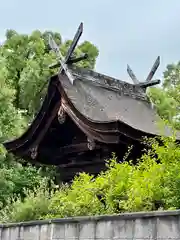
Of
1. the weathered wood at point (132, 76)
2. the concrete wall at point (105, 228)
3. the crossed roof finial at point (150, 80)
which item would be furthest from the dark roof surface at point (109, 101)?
the concrete wall at point (105, 228)

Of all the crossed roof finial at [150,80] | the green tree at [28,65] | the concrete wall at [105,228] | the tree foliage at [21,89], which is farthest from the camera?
the green tree at [28,65]

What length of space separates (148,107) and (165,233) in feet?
21.7

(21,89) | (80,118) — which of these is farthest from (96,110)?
(21,89)

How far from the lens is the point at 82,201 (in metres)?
6.25

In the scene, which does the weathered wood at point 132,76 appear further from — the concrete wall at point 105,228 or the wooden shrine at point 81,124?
the concrete wall at point 105,228

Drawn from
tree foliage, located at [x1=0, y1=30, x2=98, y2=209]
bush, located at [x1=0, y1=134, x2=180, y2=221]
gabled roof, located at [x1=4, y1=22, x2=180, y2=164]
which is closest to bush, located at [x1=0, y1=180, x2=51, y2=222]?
bush, located at [x1=0, y1=134, x2=180, y2=221]

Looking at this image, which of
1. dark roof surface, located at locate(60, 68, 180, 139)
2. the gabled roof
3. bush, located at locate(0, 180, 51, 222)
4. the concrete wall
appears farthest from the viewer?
dark roof surface, located at locate(60, 68, 180, 139)

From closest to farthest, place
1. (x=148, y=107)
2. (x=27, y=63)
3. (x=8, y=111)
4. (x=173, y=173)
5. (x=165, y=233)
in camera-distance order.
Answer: (x=165, y=233) → (x=173, y=173) → (x=148, y=107) → (x=8, y=111) → (x=27, y=63)

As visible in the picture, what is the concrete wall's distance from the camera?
452 cm

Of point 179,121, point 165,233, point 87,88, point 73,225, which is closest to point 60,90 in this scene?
point 87,88

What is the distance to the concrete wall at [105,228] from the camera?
14.8 ft

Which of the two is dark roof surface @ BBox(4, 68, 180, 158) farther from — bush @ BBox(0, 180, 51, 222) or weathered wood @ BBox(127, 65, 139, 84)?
bush @ BBox(0, 180, 51, 222)

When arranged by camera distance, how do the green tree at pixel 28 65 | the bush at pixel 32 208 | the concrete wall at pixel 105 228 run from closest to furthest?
1. the concrete wall at pixel 105 228
2. the bush at pixel 32 208
3. the green tree at pixel 28 65

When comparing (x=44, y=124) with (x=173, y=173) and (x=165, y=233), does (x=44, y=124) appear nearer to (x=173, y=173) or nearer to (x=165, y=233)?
(x=173, y=173)
